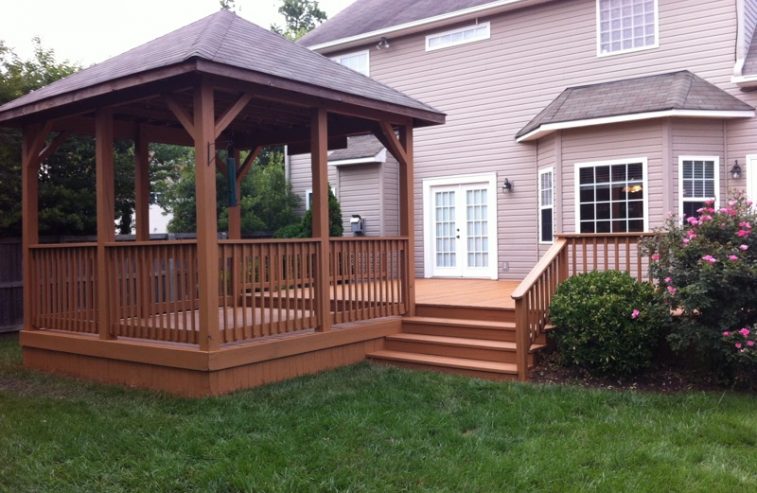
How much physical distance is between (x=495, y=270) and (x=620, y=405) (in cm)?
670

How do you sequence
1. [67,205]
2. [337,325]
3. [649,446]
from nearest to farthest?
[649,446] < [337,325] < [67,205]

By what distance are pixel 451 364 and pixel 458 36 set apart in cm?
788

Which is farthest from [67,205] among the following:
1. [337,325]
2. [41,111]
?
[337,325]

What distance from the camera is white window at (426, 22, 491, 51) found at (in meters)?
12.3

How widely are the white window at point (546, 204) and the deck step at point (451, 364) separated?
469 centimetres

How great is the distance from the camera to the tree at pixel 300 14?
38188mm

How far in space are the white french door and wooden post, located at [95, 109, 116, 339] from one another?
7.10 meters

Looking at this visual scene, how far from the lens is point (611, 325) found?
5957 millimetres

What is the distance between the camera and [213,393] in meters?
5.91

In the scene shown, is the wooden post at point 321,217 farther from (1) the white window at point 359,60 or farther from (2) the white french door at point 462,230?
(1) the white window at point 359,60

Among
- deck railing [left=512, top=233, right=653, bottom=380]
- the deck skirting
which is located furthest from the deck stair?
the deck skirting

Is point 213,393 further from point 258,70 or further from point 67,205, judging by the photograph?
point 67,205

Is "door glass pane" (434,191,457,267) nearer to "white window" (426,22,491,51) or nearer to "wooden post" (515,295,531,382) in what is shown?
"white window" (426,22,491,51)

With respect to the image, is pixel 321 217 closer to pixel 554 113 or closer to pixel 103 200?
pixel 103 200
